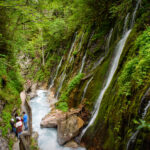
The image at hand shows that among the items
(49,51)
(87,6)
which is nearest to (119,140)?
(87,6)

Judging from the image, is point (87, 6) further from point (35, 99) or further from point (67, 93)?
point (35, 99)

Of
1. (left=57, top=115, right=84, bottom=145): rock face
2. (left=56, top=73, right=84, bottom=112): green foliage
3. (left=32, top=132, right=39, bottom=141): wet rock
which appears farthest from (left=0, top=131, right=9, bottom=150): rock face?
(left=56, top=73, right=84, bottom=112): green foliage

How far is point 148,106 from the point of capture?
3.68 meters

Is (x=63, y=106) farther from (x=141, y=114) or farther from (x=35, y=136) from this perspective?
(x=141, y=114)

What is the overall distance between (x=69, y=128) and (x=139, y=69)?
5.50m

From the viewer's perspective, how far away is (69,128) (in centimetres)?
741

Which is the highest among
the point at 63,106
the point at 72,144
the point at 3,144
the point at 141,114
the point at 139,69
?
the point at 139,69

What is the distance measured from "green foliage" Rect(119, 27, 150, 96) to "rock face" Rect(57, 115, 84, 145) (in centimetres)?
395

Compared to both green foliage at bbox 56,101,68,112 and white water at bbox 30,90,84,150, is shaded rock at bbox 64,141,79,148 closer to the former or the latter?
white water at bbox 30,90,84,150

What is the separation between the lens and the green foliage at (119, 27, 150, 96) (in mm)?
4363

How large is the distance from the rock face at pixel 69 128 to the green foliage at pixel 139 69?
13.0 ft

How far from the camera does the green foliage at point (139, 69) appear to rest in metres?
4.36

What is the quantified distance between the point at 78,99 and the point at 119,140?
5.24 m

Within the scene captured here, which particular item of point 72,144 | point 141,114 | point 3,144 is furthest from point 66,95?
point 141,114
